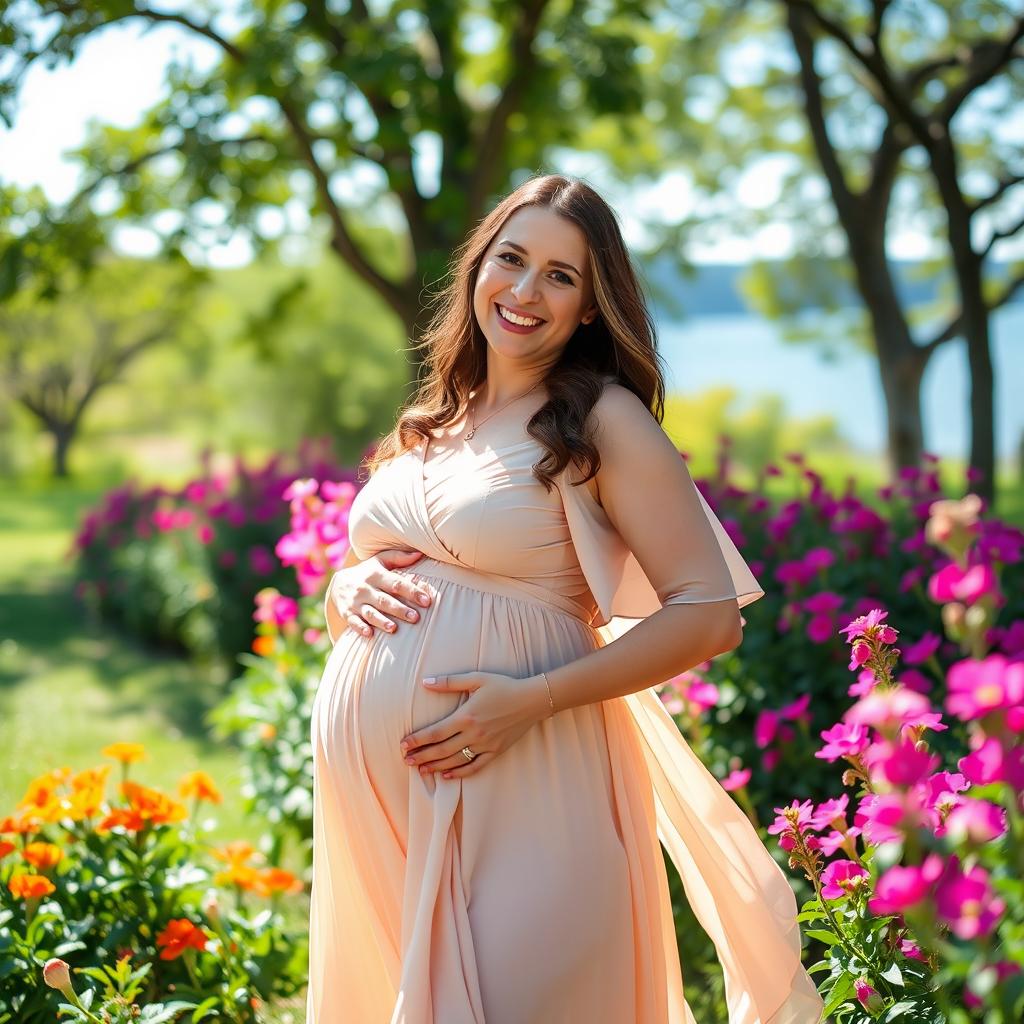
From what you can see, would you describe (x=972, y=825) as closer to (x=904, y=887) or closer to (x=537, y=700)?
(x=904, y=887)

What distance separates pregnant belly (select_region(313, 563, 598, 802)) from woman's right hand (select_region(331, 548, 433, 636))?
3cm

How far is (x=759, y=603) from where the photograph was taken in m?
4.07

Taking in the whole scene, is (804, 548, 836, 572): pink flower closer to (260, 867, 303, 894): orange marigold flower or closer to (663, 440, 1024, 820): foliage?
(663, 440, 1024, 820): foliage

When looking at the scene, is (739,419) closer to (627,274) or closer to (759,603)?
(759,603)

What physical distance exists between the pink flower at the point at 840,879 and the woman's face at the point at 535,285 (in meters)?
1.17

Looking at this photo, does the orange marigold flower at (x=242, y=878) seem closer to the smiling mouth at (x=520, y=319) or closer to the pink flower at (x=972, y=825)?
the smiling mouth at (x=520, y=319)

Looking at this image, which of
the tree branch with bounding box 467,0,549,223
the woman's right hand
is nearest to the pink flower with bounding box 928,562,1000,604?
the woman's right hand

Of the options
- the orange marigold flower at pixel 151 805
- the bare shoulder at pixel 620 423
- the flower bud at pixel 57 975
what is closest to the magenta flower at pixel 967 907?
the bare shoulder at pixel 620 423

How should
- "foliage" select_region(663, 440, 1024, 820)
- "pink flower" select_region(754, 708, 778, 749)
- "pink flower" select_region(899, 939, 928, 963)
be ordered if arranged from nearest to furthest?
"pink flower" select_region(899, 939, 928, 963)
"pink flower" select_region(754, 708, 778, 749)
"foliage" select_region(663, 440, 1024, 820)

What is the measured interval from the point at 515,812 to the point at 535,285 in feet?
3.35

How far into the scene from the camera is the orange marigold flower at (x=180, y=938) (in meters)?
2.86

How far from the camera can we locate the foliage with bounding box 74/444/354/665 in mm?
8406

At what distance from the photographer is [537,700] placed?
2145 millimetres

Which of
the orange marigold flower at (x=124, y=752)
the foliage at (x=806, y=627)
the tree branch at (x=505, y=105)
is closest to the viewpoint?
the orange marigold flower at (x=124, y=752)
